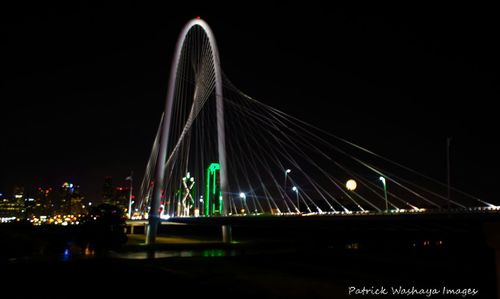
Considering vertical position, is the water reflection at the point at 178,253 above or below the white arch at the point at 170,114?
below

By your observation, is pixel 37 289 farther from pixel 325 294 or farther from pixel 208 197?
pixel 208 197

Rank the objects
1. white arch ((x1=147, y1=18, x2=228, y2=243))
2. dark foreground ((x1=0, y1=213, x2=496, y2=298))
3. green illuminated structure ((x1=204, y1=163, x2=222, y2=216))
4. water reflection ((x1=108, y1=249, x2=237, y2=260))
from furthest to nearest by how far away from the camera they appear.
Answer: green illuminated structure ((x1=204, y1=163, x2=222, y2=216)) → white arch ((x1=147, y1=18, x2=228, y2=243)) → water reflection ((x1=108, y1=249, x2=237, y2=260)) → dark foreground ((x1=0, y1=213, x2=496, y2=298))

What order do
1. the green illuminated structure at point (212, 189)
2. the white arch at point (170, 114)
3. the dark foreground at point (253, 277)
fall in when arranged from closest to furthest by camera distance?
the dark foreground at point (253, 277) < the white arch at point (170, 114) < the green illuminated structure at point (212, 189)

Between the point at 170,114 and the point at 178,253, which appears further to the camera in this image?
the point at 170,114

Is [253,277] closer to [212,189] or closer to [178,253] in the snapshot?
[178,253]

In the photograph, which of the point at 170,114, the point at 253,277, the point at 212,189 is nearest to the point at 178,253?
the point at 170,114

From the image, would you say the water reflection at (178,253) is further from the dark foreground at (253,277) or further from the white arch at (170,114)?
the white arch at (170,114)

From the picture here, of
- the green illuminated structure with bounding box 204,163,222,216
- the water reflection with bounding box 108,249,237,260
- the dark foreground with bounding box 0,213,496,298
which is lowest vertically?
the dark foreground with bounding box 0,213,496,298

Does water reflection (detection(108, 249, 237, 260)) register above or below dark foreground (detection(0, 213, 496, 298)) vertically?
above

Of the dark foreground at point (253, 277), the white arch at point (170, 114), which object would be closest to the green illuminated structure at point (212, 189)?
the white arch at point (170, 114)

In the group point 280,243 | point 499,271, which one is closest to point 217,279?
point 499,271

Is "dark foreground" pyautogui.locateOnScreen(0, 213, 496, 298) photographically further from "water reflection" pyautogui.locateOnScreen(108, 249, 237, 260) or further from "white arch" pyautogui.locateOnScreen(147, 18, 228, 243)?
"white arch" pyautogui.locateOnScreen(147, 18, 228, 243)

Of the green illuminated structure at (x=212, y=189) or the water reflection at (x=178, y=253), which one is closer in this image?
the water reflection at (x=178, y=253)

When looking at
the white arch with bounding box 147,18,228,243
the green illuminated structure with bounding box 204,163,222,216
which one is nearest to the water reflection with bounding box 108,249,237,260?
the white arch with bounding box 147,18,228,243
